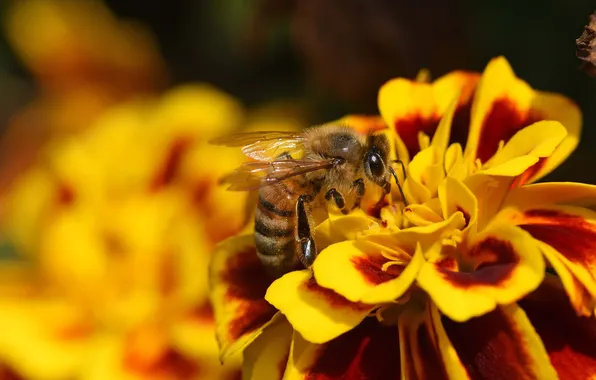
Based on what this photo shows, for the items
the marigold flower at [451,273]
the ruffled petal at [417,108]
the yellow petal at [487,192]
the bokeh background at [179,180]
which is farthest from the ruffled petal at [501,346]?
the bokeh background at [179,180]

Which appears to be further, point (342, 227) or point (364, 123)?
point (364, 123)

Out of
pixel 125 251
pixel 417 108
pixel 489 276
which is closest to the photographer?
pixel 489 276

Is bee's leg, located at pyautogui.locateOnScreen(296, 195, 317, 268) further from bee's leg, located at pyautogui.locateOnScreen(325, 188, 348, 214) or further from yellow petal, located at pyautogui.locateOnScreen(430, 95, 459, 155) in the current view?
yellow petal, located at pyautogui.locateOnScreen(430, 95, 459, 155)

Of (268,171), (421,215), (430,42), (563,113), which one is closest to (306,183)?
(268,171)

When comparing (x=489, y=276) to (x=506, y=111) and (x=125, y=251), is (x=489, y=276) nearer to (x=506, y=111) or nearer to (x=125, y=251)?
(x=506, y=111)

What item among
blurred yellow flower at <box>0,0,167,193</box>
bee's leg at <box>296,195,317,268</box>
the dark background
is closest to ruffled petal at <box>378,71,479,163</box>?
bee's leg at <box>296,195,317,268</box>

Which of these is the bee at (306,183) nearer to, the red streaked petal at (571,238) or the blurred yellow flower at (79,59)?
the red streaked petal at (571,238)

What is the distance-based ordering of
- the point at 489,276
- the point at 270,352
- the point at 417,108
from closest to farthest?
1. the point at 489,276
2. the point at 270,352
3. the point at 417,108
